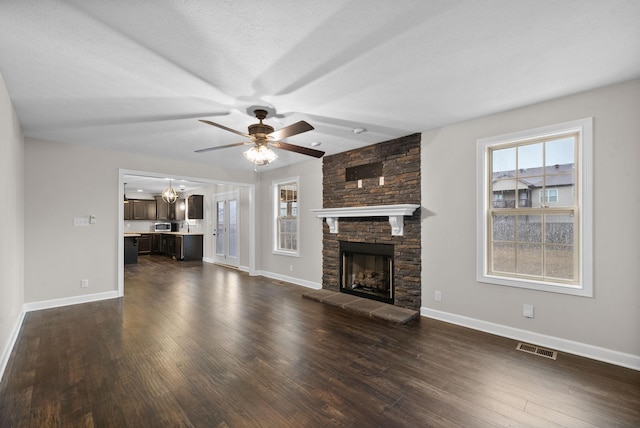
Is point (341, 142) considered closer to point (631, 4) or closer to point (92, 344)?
point (631, 4)

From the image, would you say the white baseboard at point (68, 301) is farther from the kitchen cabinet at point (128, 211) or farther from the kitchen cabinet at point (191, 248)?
the kitchen cabinet at point (128, 211)

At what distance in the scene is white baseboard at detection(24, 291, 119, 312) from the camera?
424 cm

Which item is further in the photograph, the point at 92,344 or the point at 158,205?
the point at 158,205

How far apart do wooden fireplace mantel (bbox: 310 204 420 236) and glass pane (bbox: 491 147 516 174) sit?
1.03 meters

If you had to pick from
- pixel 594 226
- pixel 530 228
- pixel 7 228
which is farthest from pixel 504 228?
pixel 7 228

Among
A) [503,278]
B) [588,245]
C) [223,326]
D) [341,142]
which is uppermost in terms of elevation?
[341,142]

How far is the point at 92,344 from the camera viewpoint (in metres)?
3.07

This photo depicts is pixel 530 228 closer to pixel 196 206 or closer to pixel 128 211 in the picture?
pixel 196 206

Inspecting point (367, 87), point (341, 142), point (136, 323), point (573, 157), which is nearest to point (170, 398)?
point (136, 323)

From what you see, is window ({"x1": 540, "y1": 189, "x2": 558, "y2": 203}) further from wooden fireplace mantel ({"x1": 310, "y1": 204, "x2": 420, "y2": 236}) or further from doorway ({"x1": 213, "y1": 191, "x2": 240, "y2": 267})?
doorway ({"x1": 213, "y1": 191, "x2": 240, "y2": 267})

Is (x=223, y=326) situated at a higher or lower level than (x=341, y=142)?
lower

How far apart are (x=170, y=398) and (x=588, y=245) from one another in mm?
3872

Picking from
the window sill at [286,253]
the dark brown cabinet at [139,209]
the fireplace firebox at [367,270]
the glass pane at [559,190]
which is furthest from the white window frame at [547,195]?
the dark brown cabinet at [139,209]

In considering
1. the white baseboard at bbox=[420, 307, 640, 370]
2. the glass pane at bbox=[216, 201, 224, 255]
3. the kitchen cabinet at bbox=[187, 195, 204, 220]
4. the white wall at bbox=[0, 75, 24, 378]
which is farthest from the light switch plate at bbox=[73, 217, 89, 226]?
the white baseboard at bbox=[420, 307, 640, 370]
